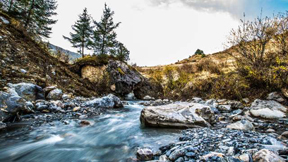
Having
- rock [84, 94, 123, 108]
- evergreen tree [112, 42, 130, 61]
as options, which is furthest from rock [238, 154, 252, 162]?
evergreen tree [112, 42, 130, 61]

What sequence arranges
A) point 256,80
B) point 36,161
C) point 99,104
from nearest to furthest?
point 36,161 → point 256,80 → point 99,104

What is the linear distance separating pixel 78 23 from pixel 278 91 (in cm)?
2532

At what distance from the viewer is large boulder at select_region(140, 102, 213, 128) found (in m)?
3.54

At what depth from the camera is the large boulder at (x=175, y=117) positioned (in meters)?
3.54

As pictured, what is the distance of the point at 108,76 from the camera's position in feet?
47.4

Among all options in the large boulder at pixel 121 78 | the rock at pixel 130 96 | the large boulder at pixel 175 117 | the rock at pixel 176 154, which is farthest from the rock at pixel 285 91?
the rock at pixel 130 96

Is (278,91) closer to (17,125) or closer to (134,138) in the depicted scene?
(134,138)

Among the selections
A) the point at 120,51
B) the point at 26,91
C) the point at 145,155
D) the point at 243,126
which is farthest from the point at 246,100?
the point at 120,51

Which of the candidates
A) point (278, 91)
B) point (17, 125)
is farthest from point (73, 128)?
point (278, 91)

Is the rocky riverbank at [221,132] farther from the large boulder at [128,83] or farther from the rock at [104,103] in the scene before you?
the large boulder at [128,83]

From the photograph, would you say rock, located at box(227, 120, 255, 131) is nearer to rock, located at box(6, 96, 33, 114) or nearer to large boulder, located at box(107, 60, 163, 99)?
rock, located at box(6, 96, 33, 114)

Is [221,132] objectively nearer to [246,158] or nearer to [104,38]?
[246,158]

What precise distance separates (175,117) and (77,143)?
2423mm

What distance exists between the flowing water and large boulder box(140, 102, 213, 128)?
24 centimetres
